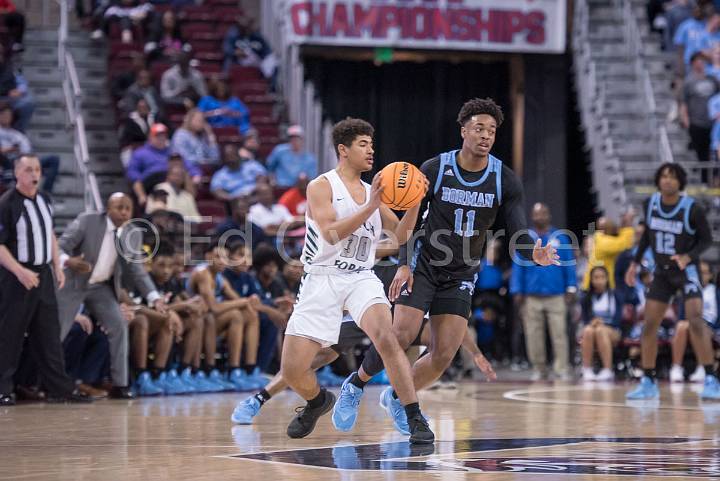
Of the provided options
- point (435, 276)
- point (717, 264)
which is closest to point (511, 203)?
point (435, 276)

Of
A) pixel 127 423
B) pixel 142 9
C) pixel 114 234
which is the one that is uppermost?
pixel 142 9

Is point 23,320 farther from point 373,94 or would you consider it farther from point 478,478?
point 373,94

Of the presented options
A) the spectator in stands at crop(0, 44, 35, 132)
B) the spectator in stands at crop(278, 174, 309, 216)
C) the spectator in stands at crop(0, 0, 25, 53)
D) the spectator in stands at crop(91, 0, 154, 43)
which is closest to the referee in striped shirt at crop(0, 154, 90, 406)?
the spectator in stands at crop(278, 174, 309, 216)

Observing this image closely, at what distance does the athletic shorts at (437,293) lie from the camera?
313 inches

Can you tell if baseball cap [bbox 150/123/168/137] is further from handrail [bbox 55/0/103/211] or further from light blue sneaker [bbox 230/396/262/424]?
light blue sneaker [bbox 230/396/262/424]

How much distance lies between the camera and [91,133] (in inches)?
734

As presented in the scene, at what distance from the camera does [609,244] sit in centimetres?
1700

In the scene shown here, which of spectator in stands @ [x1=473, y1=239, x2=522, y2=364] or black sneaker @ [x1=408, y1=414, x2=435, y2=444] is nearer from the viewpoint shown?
black sneaker @ [x1=408, y1=414, x2=435, y2=444]

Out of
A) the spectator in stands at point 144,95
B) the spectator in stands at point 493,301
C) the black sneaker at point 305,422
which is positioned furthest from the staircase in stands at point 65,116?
the black sneaker at point 305,422

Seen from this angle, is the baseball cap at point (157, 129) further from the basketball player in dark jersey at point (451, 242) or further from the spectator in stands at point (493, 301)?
the basketball player in dark jersey at point (451, 242)

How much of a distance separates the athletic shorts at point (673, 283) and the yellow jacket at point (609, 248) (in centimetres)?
515

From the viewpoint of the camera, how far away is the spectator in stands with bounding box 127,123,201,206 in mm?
15891

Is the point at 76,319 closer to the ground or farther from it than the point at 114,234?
closer to the ground

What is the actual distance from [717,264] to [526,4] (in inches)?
210
